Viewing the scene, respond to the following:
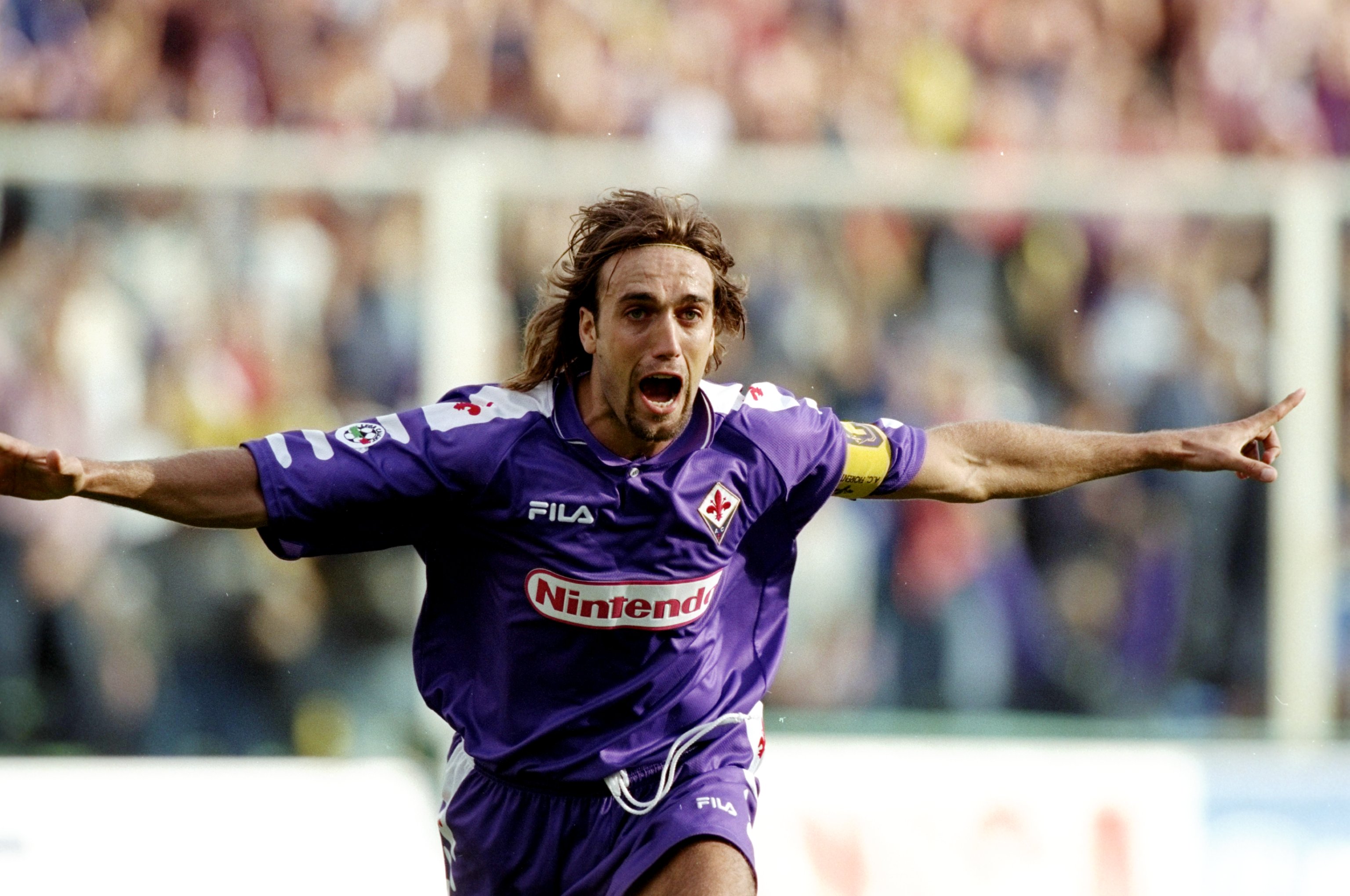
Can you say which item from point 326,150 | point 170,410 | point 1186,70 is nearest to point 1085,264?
point 1186,70

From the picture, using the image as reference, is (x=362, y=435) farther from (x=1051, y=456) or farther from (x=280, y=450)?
(x=1051, y=456)

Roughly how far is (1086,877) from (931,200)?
10.7 feet

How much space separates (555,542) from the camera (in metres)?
4.57

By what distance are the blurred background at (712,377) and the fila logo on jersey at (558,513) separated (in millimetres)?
3673

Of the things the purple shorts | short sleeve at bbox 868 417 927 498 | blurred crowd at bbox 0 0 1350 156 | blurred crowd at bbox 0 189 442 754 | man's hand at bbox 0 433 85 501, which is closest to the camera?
man's hand at bbox 0 433 85 501

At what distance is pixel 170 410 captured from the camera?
8094mm

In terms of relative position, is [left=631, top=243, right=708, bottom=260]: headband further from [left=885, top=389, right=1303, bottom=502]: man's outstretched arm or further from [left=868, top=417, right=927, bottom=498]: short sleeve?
[left=885, top=389, right=1303, bottom=502]: man's outstretched arm

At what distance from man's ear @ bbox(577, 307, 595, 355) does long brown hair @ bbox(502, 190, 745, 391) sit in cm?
2

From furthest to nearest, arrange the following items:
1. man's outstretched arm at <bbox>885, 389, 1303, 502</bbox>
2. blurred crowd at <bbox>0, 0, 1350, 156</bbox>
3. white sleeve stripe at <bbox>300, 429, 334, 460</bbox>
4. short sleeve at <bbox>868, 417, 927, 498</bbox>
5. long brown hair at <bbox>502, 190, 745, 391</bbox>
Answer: blurred crowd at <bbox>0, 0, 1350, 156</bbox>
man's outstretched arm at <bbox>885, 389, 1303, 502</bbox>
short sleeve at <bbox>868, 417, 927, 498</bbox>
long brown hair at <bbox>502, 190, 745, 391</bbox>
white sleeve stripe at <bbox>300, 429, 334, 460</bbox>

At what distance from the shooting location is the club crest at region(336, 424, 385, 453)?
448 cm

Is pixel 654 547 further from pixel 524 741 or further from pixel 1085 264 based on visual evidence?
pixel 1085 264

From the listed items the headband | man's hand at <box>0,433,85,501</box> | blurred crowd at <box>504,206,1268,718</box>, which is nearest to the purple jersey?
the headband

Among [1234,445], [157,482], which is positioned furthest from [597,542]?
[1234,445]

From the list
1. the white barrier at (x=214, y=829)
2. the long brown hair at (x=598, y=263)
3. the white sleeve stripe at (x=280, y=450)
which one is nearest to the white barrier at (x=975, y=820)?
the white barrier at (x=214, y=829)
